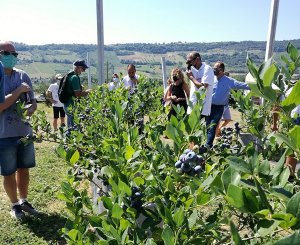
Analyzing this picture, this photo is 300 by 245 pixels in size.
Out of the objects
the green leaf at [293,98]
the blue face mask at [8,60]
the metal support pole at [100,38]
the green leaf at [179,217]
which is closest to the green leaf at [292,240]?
the green leaf at [293,98]

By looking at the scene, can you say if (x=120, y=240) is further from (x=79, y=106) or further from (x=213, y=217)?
(x=79, y=106)

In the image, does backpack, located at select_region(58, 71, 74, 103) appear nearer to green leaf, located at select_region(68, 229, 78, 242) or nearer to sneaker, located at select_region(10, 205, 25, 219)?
sneaker, located at select_region(10, 205, 25, 219)

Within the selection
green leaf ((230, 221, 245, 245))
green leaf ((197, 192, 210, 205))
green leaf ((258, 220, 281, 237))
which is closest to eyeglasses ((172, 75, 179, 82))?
green leaf ((197, 192, 210, 205))

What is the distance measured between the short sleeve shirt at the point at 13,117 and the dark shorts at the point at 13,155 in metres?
0.08

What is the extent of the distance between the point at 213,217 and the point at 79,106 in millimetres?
3127

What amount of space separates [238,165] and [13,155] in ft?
9.48

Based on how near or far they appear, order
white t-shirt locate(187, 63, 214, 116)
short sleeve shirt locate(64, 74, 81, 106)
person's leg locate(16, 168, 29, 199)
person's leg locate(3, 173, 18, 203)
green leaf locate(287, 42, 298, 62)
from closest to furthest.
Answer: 1. green leaf locate(287, 42, 298, 62)
2. person's leg locate(3, 173, 18, 203)
3. person's leg locate(16, 168, 29, 199)
4. white t-shirt locate(187, 63, 214, 116)
5. short sleeve shirt locate(64, 74, 81, 106)

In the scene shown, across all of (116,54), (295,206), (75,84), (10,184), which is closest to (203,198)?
(295,206)

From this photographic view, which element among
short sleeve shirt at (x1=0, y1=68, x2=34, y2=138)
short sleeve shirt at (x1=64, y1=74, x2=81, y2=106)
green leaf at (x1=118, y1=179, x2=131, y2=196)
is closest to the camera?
green leaf at (x1=118, y1=179, x2=131, y2=196)

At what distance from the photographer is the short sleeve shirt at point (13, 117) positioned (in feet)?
10.1

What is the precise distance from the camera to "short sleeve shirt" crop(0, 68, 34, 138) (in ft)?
10.1

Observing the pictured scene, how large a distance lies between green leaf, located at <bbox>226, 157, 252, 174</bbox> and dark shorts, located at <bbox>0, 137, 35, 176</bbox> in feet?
8.77

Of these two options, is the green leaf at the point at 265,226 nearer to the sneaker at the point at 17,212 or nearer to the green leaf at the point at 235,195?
the green leaf at the point at 235,195

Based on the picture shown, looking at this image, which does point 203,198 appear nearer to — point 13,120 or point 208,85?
point 13,120
